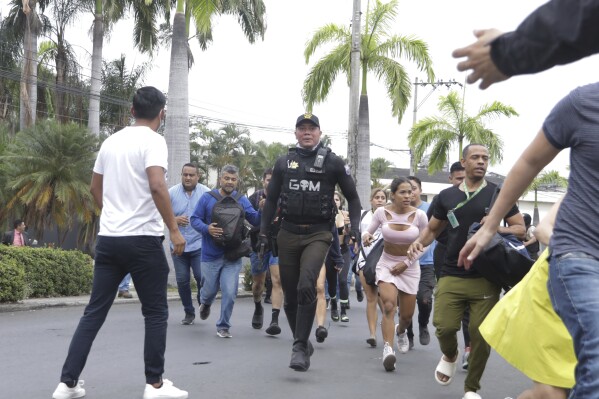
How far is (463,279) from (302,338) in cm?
147

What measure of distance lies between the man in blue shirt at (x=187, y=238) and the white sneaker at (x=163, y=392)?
4.64 metres

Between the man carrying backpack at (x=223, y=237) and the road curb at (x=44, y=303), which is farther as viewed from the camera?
the road curb at (x=44, y=303)

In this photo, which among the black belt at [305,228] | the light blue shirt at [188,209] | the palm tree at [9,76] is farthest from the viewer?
the palm tree at [9,76]

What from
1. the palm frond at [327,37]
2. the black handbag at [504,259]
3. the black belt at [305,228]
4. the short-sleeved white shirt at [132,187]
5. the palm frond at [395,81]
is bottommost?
the black handbag at [504,259]

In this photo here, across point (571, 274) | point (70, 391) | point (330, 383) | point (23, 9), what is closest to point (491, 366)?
point (330, 383)

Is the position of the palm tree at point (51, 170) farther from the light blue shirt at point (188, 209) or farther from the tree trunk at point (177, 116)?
the light blue shirt at point (188, 209)

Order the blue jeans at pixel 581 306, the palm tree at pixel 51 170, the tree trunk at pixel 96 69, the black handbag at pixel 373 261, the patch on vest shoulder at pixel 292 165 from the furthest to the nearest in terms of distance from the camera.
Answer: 1. the tree trunk at pixel 96 69
2. the palm tree at pixel 51 170
3. the black handbag at pixel 373 261
4. the patch on vest shoulder at pixel 292 165
5. the blue jeans at pixel 581 306

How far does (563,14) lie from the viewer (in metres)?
2.41

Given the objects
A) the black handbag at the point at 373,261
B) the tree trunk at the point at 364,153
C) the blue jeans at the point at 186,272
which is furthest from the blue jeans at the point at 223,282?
the tree trunk at the point at 364,153

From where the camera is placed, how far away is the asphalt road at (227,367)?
21.2 ft

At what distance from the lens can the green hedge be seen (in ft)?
38.3

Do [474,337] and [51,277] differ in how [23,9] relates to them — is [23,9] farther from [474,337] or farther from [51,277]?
[474,337]

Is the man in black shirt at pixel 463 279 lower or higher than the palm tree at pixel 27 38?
lower

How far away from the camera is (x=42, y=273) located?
13.2m
